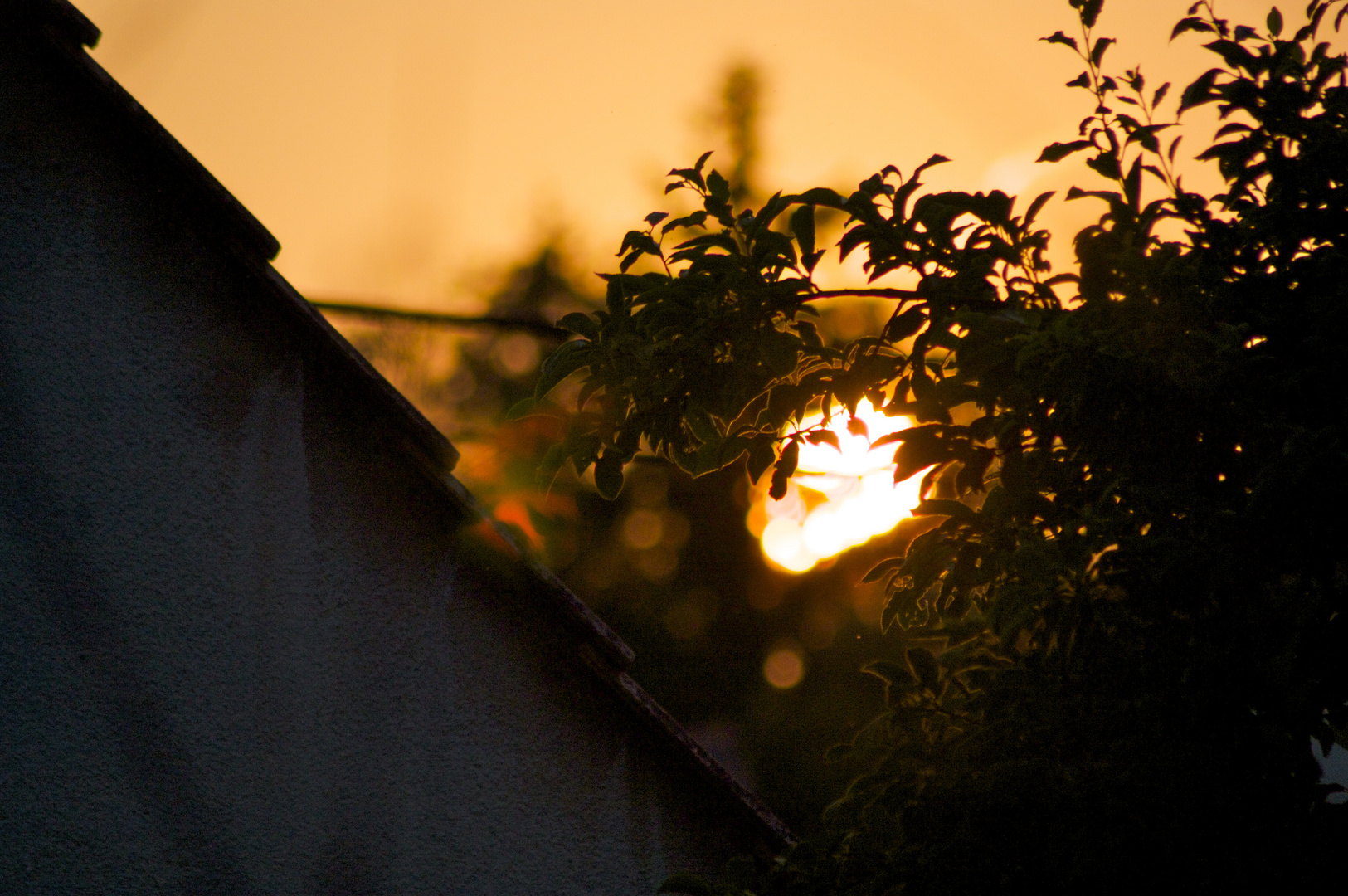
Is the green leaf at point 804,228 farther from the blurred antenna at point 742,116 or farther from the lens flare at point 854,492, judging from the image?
the blurred antenna at point 742,116

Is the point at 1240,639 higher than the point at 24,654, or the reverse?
the point at 24,654

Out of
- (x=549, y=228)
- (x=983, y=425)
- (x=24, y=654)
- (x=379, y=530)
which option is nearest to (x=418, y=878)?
(x=379, y=530)

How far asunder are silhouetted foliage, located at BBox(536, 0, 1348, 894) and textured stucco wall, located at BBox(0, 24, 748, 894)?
5.68ft

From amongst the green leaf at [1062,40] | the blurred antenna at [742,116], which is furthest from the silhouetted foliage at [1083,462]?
the blurred antenna at [742,116]

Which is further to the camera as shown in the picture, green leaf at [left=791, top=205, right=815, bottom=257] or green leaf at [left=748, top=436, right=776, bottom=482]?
green leaf at [left=748, top=436, right=776, bottom=482]

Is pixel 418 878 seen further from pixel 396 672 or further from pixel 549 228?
pixel 549 228

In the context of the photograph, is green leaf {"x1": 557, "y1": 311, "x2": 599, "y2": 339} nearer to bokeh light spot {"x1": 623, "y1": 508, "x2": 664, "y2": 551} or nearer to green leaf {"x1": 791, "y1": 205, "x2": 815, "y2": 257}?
green leaf {"x1": 791, "y1": 205, "x2": 815, "y2": 257}

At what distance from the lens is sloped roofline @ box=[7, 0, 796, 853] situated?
3.69m

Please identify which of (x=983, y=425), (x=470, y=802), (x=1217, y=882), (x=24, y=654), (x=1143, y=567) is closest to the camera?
(x=1217, y=882)

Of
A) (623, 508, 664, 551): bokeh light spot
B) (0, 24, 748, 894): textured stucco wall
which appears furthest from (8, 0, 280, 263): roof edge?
(623, 508, 664, 551): bokeh light spot

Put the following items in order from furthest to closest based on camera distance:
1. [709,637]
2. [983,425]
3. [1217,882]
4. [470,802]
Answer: [709,637] < [470,802] < [983,425] < [1217,882]

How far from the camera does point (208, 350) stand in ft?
12.2

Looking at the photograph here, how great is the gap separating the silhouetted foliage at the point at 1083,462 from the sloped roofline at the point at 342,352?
5.10 feet

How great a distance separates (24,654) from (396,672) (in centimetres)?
129
